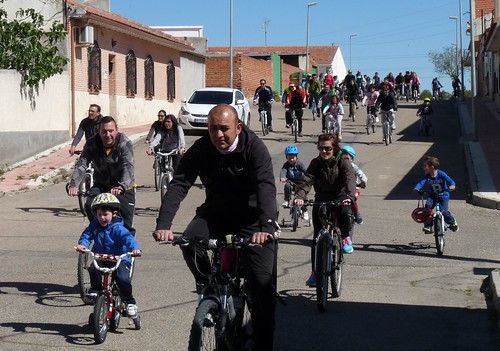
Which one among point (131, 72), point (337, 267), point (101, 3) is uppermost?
point (101, 3)

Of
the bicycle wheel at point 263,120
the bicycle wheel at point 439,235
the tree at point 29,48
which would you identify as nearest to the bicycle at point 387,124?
the bicycle wheel at point 263,120

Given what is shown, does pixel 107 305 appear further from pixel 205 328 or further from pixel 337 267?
pixel 337 267

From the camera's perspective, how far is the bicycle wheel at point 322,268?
29.5ft

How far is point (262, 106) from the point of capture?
34344mm

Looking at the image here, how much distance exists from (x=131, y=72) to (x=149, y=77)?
257 cm

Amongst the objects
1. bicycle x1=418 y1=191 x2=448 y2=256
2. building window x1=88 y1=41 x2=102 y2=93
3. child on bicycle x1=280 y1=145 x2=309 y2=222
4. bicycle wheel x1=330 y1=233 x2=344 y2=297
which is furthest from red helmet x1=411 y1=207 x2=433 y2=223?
building window x1=88 y1=41 x2=102 y2=93

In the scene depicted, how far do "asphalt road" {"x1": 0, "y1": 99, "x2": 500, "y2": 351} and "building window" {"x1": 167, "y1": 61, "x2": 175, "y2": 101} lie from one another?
21904 millimetres

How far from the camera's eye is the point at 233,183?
6.33 metres

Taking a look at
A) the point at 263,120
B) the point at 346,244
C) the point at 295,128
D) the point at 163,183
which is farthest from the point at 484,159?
the point at 346,244

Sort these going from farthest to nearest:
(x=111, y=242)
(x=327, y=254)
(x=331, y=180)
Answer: (x=331, y=180) < (x=327, y=254) < (x=111, y=242)

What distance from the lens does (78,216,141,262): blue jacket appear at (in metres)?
8.12

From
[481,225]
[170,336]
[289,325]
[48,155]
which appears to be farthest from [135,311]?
[48,155]

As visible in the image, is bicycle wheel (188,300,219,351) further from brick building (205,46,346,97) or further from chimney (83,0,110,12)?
brick building (205,46,346,97)

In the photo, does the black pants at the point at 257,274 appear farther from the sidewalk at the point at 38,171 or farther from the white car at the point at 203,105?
the white car at the point at 203,105
